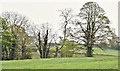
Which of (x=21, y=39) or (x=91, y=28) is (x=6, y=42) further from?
(x=91, y=28)

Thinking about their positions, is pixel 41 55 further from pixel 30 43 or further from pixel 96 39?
pixel 96 39

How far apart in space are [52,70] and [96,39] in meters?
20.5

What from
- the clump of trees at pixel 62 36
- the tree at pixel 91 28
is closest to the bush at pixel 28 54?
the clump of trees at pixel 62 36

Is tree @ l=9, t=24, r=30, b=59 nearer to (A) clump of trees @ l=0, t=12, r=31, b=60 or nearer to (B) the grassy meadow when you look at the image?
(A) clump of trees @ l=0, t=12, r=31, b=60

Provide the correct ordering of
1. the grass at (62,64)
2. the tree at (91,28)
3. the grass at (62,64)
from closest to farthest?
the grass at (62,64) < the grass at (62,64) < the tree at (91,28)

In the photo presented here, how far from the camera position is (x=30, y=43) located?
1820 inches

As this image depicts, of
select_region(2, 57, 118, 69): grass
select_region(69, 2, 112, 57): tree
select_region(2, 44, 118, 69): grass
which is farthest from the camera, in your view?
select_region(69, 2, 112, 57): tree

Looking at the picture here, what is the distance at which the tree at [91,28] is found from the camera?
36438mm

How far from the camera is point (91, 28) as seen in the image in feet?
122

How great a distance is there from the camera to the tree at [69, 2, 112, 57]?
36438mm

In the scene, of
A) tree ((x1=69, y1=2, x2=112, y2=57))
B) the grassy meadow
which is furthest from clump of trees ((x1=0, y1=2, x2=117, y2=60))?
the grassy meadow

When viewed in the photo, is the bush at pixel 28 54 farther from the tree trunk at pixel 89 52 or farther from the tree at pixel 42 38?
the tree trunk at pixel 89 52

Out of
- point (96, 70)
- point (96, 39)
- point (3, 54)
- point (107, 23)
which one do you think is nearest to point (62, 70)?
point (96, 70)

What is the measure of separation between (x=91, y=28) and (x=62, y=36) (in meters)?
7.08
